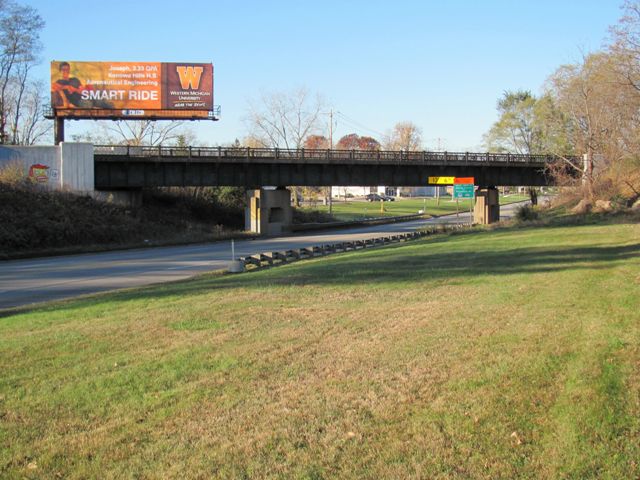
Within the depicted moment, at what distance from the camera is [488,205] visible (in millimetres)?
58156

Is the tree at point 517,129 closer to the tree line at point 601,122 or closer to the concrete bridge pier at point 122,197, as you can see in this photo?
the tree line at point 601,122

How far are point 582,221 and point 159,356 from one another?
36012 mm

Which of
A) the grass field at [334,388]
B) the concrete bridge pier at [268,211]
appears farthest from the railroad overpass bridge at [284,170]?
the grass field at [334,388]

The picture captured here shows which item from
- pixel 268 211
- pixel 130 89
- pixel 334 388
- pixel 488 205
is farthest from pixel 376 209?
pixel 334 388

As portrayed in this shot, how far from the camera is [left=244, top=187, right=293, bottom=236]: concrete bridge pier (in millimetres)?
51000

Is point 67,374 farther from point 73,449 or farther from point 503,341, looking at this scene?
point 503,341

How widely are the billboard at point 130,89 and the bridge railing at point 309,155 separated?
5.73 m

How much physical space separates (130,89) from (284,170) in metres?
14.4

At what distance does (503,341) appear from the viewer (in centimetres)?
852

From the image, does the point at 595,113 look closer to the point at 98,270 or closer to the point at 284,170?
the point at 284,170

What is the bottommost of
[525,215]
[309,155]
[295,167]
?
[525,215]

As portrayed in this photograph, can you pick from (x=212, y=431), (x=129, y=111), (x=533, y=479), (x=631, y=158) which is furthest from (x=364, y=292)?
(x=129, y=111)

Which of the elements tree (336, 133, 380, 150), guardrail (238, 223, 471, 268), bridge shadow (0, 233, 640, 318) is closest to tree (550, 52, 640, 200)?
guardrail (238, 223, 471, 268)

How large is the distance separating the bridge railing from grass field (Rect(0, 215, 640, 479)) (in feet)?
113
